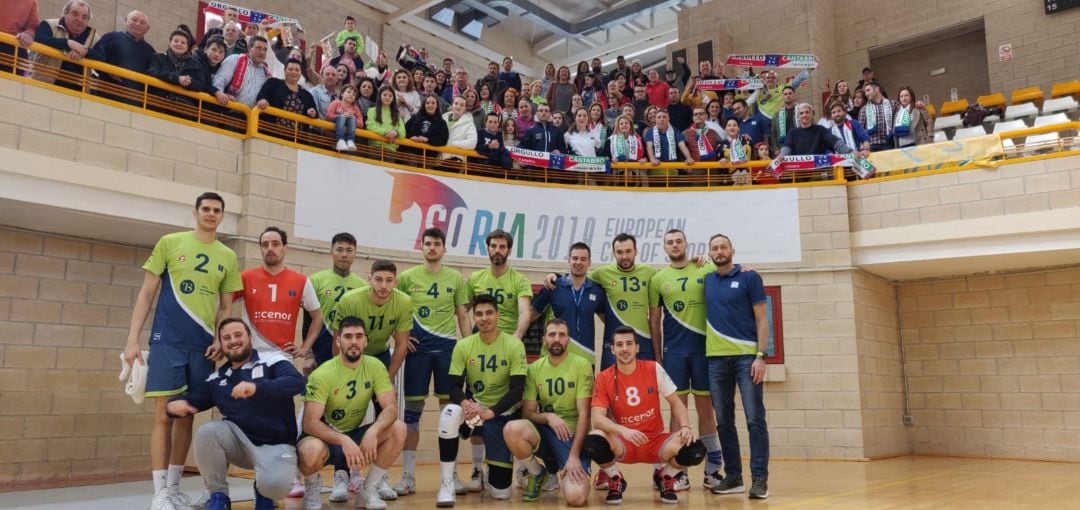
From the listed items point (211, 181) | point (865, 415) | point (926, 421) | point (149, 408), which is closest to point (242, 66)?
point (211, 181)

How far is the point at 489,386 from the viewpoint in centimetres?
590

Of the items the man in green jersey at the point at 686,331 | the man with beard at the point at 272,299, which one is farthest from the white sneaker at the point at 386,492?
the man in green jersey at the point at 686,331

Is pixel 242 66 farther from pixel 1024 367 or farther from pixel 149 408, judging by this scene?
pixel 1024 367

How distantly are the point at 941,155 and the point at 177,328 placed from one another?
9684 millimetres

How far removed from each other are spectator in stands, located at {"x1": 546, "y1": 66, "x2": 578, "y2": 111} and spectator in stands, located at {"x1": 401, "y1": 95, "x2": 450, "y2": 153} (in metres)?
4.04

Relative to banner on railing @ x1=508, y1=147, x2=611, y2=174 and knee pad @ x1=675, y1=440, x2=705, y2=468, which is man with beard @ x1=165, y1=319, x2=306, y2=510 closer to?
knee pad @ x1=675, y1=440, x2=705, y2=468

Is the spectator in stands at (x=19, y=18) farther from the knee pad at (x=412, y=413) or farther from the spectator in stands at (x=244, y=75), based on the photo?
the knee pad at (x=412, y=413)

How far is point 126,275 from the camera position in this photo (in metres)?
8.66

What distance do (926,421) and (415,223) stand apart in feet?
27.0

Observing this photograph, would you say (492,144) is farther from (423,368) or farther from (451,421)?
(451,421)

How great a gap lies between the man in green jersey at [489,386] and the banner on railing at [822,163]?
6.59 m

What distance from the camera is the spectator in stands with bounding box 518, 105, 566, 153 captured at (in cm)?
1130

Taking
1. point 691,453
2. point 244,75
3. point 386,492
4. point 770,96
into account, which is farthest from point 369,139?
point 770,96

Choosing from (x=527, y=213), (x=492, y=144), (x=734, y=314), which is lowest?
(x=734, y=314)
